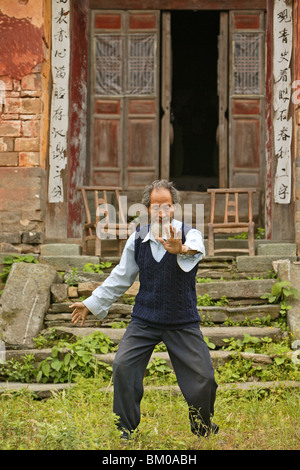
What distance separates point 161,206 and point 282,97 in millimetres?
4802

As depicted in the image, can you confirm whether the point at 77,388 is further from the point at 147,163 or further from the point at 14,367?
the point at 147,163

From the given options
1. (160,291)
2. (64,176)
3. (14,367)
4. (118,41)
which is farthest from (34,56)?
(160,291)

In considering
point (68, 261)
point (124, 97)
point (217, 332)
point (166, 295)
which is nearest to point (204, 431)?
point (166, 295)

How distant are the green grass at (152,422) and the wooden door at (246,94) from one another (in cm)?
513

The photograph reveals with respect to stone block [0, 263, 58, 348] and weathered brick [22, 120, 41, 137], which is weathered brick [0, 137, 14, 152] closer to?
weathered brick [22, 120, 41, 137]

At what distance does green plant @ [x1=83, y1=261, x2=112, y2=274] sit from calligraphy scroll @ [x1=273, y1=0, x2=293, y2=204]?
2338 mm

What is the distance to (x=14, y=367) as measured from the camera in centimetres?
491

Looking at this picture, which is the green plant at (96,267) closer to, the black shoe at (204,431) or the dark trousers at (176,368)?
the dark trousers at (176,368)


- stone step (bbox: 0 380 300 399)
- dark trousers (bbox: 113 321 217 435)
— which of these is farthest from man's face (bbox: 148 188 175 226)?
stone step (bbox: 0 380 300 399)

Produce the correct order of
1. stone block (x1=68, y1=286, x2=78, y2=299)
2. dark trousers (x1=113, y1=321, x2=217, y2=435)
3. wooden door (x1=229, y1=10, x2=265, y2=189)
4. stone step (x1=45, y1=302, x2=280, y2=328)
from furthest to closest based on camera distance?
wooden door (x1=229, y1=10, x2=265, y2=189), stone block (x1=68, y1=286, x2=78, y2=299), stone step (x1=45, y1=302, x2=280, y2=328), dark trousers (x1=113, y1=321, x2=217, y2=435)

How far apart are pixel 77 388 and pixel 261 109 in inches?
229

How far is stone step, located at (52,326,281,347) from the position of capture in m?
5.20

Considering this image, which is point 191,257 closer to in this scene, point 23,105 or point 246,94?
point 23,105

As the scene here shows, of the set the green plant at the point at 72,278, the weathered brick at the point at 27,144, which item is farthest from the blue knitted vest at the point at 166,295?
the weathered brick at the point at 27,144
